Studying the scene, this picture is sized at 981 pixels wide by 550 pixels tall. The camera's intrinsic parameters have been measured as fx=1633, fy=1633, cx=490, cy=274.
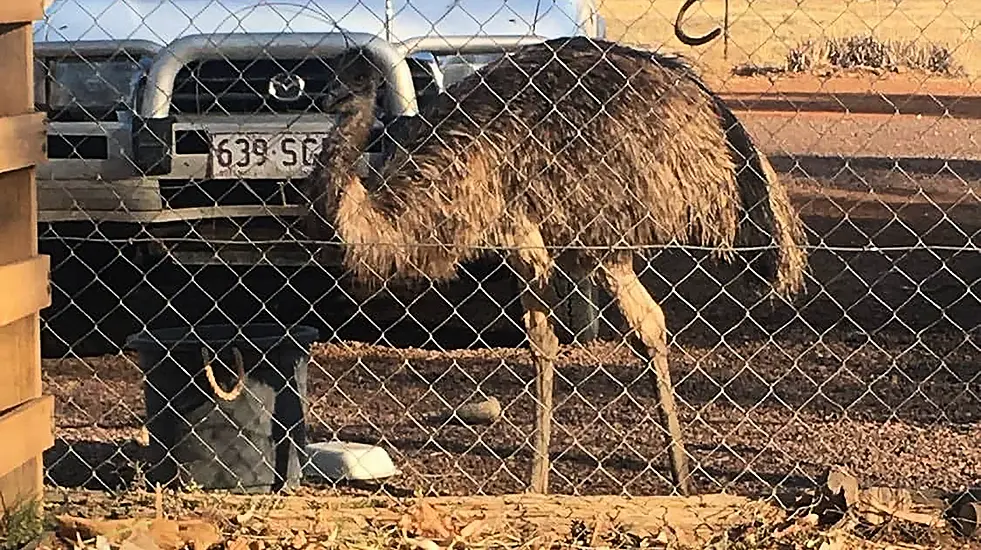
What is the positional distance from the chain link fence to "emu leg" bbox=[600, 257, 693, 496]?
182 mm

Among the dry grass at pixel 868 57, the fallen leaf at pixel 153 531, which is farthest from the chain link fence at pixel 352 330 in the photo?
the dry grass at pixel 868 57

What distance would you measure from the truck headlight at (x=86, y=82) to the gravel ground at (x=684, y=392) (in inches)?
44.7

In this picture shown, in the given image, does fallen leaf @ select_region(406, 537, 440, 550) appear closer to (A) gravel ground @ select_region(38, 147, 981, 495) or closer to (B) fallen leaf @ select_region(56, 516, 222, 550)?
(B) fallen leaf @ select_region(56, 516, 222, 550)

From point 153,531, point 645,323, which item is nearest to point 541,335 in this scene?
point 645,323

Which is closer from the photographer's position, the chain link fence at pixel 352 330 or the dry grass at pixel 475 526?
the dry grass at pixel 475 526

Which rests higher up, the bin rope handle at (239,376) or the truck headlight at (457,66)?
the truck headlight at (457,66)

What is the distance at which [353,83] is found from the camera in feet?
16.5

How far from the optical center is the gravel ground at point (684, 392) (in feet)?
17.3

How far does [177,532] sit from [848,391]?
3.25 m

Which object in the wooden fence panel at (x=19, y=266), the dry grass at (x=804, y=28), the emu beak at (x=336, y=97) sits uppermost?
the dry grass at (x=804, y=28)

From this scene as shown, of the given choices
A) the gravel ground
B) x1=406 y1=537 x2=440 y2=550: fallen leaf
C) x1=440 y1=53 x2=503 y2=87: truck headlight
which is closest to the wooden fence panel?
x1=406 y1=537 x2=440 y2=550: fallen leaf

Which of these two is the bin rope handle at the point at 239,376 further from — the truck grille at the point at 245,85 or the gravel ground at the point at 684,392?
the truck grille at the point at 245,85

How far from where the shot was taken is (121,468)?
16.9 ft

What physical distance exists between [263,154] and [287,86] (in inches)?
20.6
